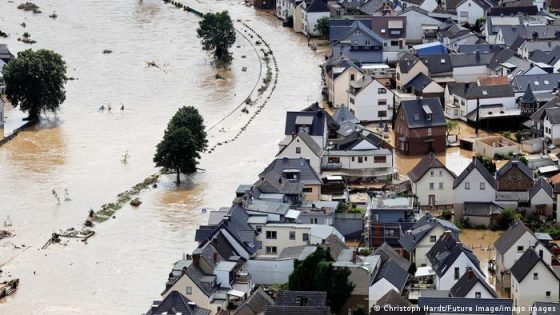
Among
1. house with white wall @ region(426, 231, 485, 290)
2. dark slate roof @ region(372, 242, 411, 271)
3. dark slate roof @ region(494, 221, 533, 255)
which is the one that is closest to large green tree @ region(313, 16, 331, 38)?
dark slate roof @ region(494, 221, 533, 255)

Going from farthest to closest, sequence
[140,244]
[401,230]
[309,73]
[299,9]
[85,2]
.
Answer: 1. [85,2]
2. [299,9]
3. [309,73]
4. [140,244]
5. [401,230]

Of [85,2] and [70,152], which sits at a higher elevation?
[85,2]

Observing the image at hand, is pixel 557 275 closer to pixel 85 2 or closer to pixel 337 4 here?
pixel 337 4

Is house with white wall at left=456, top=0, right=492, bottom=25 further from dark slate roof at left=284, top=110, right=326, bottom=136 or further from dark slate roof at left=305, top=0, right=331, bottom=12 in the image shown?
dark slate roof at left=284, top=110, right=326, bottom=136

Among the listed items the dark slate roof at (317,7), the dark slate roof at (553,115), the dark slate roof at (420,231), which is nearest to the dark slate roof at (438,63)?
the dark slate roof at (553,115)

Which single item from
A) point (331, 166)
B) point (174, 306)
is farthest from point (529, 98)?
point (174, 306)

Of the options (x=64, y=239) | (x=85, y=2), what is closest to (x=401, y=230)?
(x=64, y=239)
